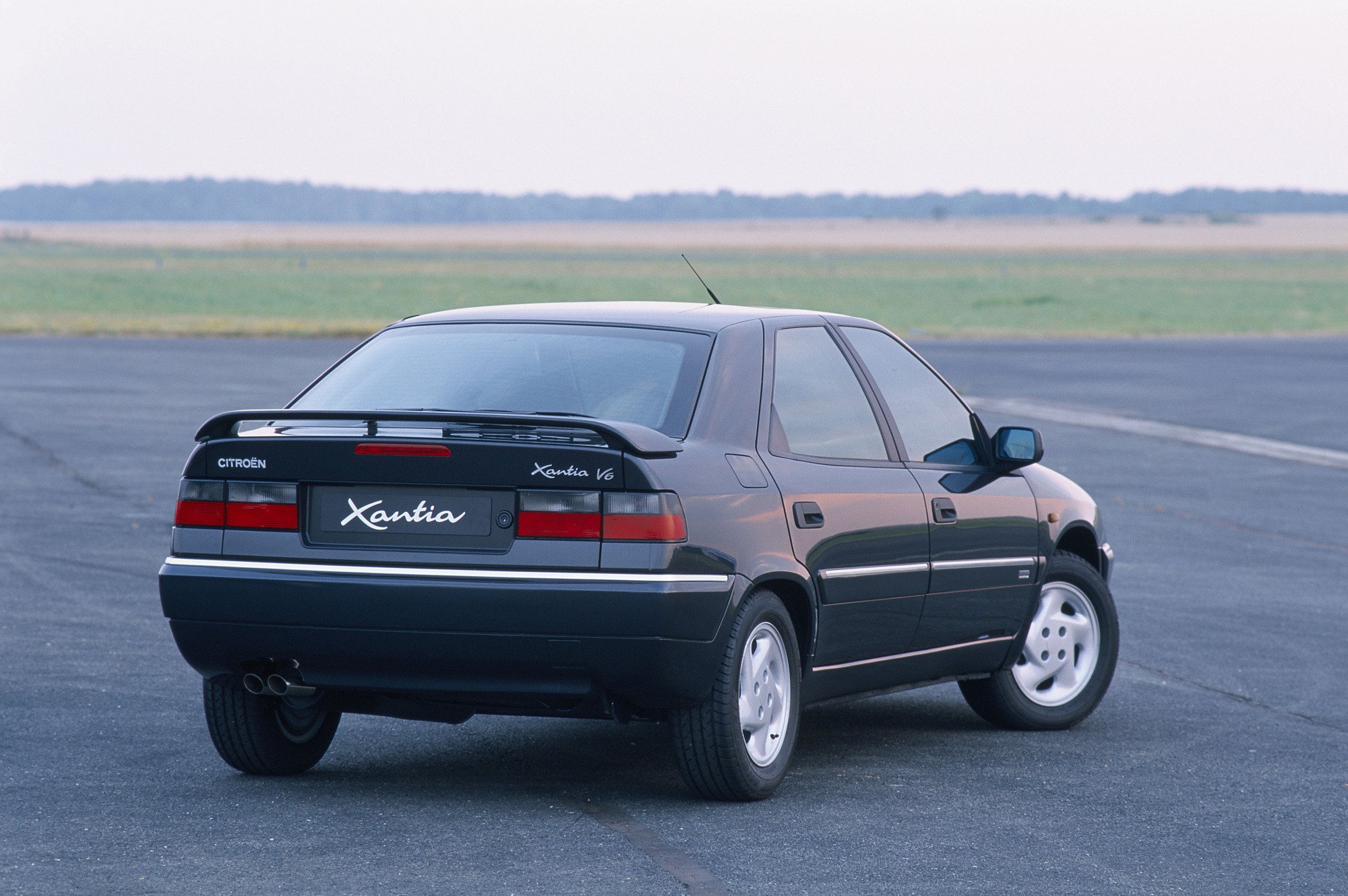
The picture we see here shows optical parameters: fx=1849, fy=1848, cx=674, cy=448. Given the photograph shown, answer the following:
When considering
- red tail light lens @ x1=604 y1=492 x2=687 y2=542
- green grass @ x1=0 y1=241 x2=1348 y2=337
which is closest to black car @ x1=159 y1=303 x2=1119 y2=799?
red tail light lens @ x1=604 y1=492 x2=687 y2=542

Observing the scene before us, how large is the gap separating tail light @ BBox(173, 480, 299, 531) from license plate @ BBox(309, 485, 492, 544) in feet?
0.26

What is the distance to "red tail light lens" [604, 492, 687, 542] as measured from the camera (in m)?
5.25

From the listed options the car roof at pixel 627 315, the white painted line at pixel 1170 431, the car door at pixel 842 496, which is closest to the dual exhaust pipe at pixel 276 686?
the car roof at pixel 627 315

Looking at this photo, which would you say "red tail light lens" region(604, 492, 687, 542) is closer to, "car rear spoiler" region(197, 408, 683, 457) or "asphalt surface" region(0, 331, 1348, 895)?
"car rear spoiler" region(197, 408, 683, 457)

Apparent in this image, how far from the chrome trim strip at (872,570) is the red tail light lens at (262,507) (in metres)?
1.68

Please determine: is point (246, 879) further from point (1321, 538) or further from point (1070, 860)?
point (1321, 538)

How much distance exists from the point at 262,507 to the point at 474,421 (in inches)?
27.8

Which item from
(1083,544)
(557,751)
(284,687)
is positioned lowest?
(557,751)

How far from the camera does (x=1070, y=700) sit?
723 centimetres

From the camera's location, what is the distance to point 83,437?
17.8 m

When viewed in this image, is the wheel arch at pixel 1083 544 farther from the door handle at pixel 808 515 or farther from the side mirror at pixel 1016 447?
the door handle at pixel 808 515

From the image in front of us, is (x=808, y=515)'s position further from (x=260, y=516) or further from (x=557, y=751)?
(x=260, y=516)

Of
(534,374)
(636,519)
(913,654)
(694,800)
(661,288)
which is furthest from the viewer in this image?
(661,288)

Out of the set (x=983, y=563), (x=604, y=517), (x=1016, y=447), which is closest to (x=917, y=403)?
(x=1016, y=447)
